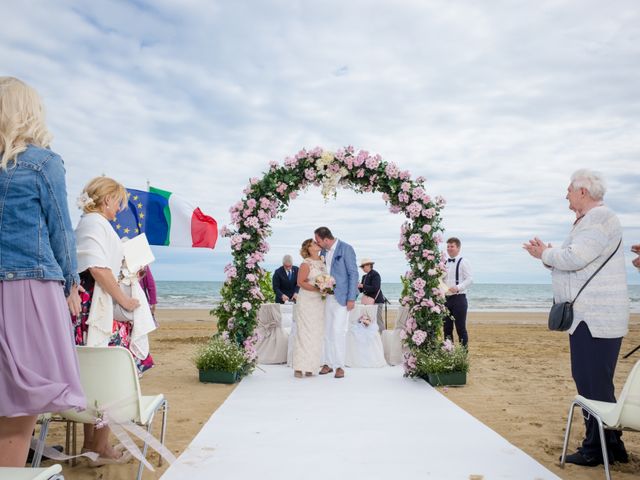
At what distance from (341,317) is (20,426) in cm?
611

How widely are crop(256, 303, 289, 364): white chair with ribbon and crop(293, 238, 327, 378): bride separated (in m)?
1.50

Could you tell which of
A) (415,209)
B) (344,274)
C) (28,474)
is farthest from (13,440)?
(415,209)

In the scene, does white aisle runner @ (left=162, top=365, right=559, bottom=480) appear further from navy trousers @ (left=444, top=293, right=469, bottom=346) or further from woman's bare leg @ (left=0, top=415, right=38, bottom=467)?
navy trousers @ (left=444, top=293, right=469, bottom=346)

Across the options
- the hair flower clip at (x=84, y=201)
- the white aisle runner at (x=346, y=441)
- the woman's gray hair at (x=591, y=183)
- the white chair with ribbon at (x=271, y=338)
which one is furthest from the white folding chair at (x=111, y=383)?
the white chair with ribbon at (x=271, y=338)

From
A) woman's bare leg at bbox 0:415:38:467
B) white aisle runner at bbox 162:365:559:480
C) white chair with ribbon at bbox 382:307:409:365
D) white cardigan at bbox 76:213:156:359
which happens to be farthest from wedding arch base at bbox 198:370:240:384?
woman's bare leg at bbox 0:415:38:467

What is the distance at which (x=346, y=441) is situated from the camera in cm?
471

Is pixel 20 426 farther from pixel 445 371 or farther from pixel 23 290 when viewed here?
pixel 445 371

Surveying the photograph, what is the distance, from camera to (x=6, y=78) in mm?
2502

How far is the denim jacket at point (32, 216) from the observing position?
94.3 inches

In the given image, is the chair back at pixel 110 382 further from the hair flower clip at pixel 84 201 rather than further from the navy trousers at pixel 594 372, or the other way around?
the navy trousers at pixel 594 372

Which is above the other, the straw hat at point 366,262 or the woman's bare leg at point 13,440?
the straw hat at point 366,262

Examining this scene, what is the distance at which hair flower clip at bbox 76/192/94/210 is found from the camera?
379 cm

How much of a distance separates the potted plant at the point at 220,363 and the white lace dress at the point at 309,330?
0.79 metres

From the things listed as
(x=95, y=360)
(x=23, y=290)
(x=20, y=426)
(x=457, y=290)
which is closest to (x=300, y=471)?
(x=95, y=360)
